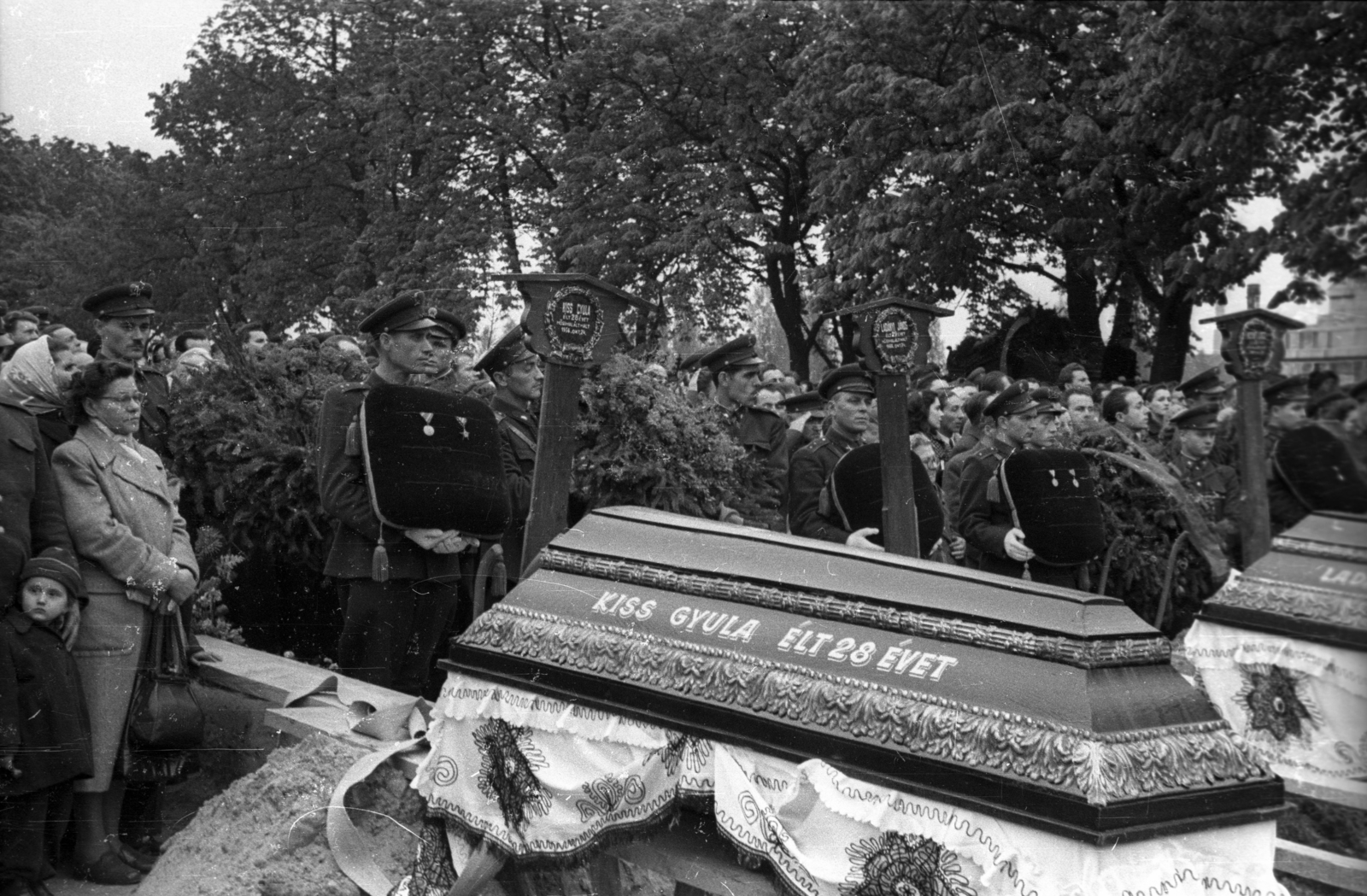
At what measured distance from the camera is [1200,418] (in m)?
2.35

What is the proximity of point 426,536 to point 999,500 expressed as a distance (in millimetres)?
2269

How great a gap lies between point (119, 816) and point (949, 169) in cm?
351

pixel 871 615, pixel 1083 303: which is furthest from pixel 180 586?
pixel 1083 303

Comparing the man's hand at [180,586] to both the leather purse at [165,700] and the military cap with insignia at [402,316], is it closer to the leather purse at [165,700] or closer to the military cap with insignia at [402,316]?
the leather purse at [165,700]

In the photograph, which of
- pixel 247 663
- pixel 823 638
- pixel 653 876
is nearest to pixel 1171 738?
pixel 823 638

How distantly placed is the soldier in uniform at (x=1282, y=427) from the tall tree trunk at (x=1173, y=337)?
0.27m

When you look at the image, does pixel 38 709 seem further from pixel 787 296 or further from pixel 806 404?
pixel 806 404

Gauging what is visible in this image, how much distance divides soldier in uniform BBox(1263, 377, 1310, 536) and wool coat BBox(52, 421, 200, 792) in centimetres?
356

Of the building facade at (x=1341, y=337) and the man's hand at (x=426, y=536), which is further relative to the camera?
the man's hand at (x=426, y=536)

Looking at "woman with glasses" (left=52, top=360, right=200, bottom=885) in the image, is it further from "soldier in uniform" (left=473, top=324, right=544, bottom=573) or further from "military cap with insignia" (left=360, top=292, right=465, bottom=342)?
"soldier in uniform" (left=473, top=324, right=544, bottom=573)

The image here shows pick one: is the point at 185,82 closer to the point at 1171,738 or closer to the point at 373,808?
the point at 373,808

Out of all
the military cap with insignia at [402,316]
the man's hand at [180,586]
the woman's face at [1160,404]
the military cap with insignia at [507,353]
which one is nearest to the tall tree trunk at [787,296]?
the woman's face at [1160,404]

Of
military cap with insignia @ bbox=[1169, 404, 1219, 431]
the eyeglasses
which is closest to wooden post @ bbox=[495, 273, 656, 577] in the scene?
the eyeglasses

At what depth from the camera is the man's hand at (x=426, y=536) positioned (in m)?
4.72
